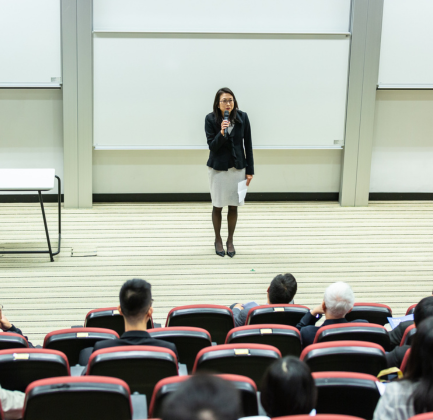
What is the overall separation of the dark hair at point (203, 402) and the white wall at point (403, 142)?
599cm

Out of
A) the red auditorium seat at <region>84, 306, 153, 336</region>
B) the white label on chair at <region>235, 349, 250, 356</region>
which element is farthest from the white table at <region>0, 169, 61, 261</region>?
the white label on chair at <region>235, 349, 250, 356</region>

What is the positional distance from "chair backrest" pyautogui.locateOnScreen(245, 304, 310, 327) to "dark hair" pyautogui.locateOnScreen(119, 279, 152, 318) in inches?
23.8

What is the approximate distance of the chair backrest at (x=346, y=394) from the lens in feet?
5.70

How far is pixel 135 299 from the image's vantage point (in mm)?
2311

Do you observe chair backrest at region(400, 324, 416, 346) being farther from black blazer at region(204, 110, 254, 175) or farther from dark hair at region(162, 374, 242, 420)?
black blazer at region(204, 110, 254, 175)

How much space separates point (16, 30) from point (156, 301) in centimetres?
368

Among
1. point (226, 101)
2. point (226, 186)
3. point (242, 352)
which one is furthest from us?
point (226, 186)

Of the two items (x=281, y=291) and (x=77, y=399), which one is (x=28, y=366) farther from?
(x=281, y=291)

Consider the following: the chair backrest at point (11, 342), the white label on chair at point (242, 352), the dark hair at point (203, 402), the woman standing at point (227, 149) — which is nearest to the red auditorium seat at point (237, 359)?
the white label on chair at point (242, 352)

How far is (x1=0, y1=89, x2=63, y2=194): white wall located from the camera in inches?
243

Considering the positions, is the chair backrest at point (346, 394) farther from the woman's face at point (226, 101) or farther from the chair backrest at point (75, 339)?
the woman's face at point (226, 101)

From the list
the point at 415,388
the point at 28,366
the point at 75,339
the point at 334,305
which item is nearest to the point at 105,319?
the point at 75,339

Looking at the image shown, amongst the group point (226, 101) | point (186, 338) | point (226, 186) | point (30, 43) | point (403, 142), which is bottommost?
point (186, 338)

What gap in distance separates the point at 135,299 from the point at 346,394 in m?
0.97
